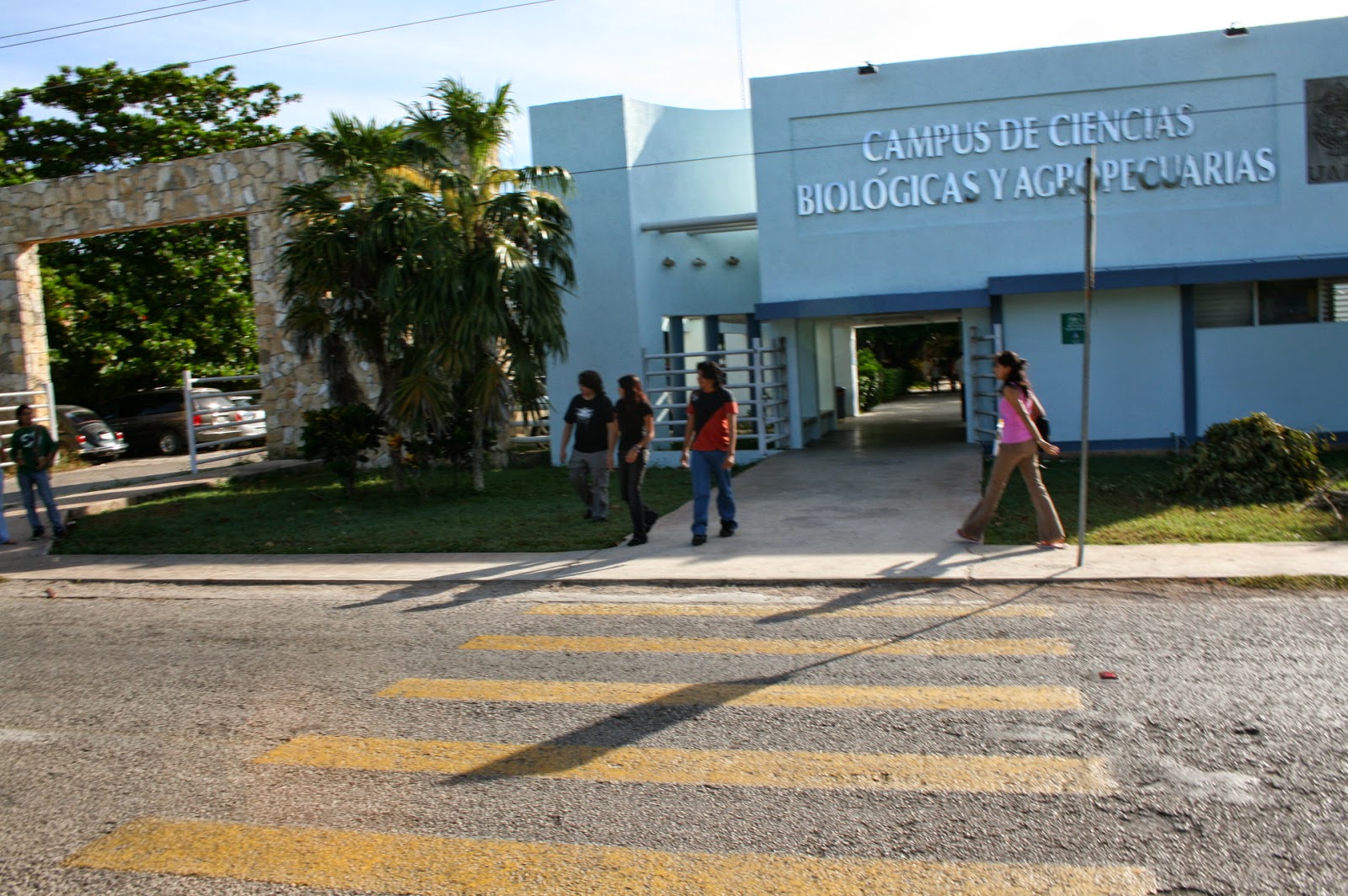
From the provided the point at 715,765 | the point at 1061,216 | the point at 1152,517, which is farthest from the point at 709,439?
the point at 1061,216

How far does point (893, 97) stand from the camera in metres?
18.0

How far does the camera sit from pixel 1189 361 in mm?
17281

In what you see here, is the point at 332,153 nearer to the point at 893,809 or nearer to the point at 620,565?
the point at 620,565

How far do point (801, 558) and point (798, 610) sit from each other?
1833 mm

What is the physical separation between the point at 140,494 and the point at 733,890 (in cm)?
1471

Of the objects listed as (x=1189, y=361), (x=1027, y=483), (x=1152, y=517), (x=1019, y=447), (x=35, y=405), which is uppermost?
(x=35, y=405)

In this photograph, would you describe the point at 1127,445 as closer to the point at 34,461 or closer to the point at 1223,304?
the point at 1223,304

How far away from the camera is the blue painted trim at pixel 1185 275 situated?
16312mm

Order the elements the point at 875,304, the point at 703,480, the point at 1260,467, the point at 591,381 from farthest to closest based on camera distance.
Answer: the point at 875,304 < the point at 1260,467 < the point at 591,381 < the point at 703,480

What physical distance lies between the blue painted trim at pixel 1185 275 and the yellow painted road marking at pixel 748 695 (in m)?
12.2

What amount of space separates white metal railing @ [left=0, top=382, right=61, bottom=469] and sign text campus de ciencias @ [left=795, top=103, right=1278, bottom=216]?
1514 centimetres

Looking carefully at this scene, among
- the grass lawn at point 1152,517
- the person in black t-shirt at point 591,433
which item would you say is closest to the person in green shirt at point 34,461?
the person in black t-shirt at point 591,433

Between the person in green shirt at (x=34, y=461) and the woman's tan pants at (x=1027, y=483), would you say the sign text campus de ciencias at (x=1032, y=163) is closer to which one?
the woman's tan pants at (x=1027, y=483)

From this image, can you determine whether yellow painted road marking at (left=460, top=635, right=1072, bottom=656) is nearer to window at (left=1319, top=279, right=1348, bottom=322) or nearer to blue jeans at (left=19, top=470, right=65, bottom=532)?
blue jeans at (left=19, top=470, right=65, bottom=532)
